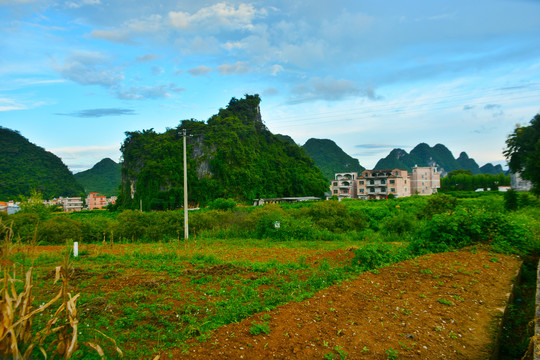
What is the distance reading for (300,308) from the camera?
15.4 ft

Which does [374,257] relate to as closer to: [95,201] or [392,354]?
[392,354]

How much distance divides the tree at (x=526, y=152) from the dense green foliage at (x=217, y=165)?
144 ft

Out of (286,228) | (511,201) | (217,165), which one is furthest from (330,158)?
(286,228)

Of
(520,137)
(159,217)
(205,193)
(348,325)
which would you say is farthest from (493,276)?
(205,193)

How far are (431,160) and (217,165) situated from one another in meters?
113

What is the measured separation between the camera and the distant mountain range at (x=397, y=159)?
126 metres

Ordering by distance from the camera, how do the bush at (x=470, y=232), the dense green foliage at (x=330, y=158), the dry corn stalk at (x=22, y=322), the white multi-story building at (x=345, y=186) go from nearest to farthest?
the dry corn stalk at (x=22, y=322), the bush at (x=470, y=232), the white multi-story building at (x=345, y=186), the dense green foliage at (x=330, y=158)

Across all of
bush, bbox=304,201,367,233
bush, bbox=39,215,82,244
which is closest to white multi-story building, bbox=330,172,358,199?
bush, bbox=304,201,367,233

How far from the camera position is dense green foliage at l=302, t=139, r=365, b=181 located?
121 meters

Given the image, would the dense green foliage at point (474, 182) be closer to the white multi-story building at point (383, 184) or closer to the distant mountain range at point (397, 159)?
the white multi-story building at point (383, 184)

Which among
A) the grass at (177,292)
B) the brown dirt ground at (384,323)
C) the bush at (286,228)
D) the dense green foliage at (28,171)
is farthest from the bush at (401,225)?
the dense green foliage at (28,171)

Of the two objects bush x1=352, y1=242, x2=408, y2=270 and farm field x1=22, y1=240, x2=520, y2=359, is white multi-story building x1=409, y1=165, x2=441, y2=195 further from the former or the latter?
farm field x1=22, y1=240, x2=520, y2=359

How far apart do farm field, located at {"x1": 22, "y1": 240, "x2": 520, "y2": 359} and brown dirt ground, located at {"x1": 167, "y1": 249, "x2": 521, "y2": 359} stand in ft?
0.05

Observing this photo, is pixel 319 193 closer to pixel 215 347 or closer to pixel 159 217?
pixel 159 217
